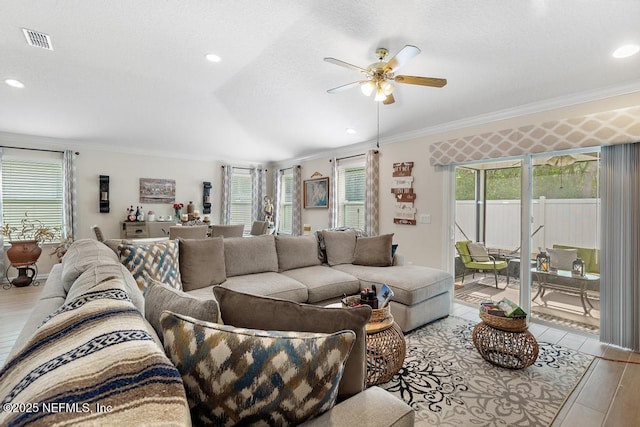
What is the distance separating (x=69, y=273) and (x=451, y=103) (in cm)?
394

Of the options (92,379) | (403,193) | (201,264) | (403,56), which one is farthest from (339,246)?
(92,379)

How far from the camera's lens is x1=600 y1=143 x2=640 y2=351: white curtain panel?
2.73 metres

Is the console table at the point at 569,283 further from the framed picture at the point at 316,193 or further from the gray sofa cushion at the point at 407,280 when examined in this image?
the framed picture at the point at 316,193

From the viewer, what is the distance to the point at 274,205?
7.48 m

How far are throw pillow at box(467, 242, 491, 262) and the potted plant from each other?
6.69 meters

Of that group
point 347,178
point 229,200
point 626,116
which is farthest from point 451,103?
point 229,200

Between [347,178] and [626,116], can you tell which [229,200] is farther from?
[626,116]

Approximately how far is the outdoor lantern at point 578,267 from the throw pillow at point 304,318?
3.47m

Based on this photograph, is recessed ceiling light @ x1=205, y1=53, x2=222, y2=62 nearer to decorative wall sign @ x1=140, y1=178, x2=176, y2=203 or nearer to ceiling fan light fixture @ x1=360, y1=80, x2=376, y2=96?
ceiling fan light fixture @ x1=360, y1=80, x2=376, y2=96

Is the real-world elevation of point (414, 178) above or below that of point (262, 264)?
above

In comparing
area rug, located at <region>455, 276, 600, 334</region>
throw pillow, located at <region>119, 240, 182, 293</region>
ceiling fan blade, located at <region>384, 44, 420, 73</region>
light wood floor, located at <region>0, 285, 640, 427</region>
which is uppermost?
ceiling fan blade, located at <region>384, 44, 420, 73</region>

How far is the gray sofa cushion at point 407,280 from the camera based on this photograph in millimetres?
2959

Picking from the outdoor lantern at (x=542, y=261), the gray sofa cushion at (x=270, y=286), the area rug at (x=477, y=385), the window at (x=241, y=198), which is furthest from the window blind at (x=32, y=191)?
the outdoor lantern at (x=542, y=261)

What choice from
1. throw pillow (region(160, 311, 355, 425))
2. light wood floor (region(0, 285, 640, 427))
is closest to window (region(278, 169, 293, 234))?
light wood floor (region(0, 285, 640, 427))
